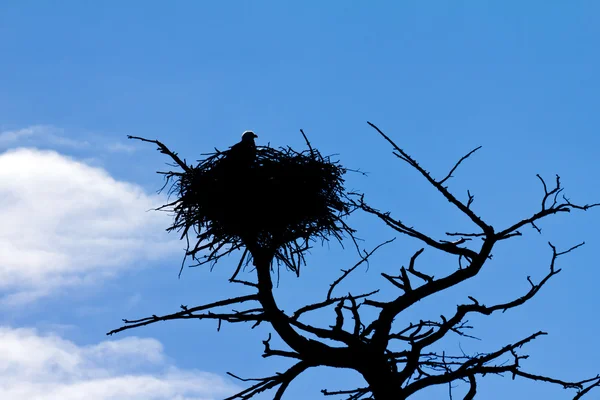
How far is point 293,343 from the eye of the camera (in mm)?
4492

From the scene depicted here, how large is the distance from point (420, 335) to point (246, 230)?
216 centimetres

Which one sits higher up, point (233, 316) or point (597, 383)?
point (233, 316)

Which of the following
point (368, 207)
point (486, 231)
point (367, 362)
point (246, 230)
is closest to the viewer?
point (368, 207)

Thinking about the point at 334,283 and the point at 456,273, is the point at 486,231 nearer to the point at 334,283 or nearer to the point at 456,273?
the point at 456,273

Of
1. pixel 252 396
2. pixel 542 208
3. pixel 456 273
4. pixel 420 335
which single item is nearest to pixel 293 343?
pixel 252 396

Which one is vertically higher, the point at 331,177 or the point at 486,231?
the point at 331,177

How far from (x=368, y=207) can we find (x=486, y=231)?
2.19 feet

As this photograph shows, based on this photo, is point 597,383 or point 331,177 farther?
point 331,177

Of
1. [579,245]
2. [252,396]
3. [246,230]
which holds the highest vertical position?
[246,230]

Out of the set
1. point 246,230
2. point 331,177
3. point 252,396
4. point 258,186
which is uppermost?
point 331,177

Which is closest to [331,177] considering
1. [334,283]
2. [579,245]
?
[334,283]

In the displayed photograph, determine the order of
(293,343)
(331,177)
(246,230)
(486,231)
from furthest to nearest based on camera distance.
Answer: (331,177) → (246,230) → (293,343) → (486,231)

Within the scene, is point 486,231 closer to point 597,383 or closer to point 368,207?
point 368,207

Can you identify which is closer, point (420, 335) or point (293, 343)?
point (420, 335)
